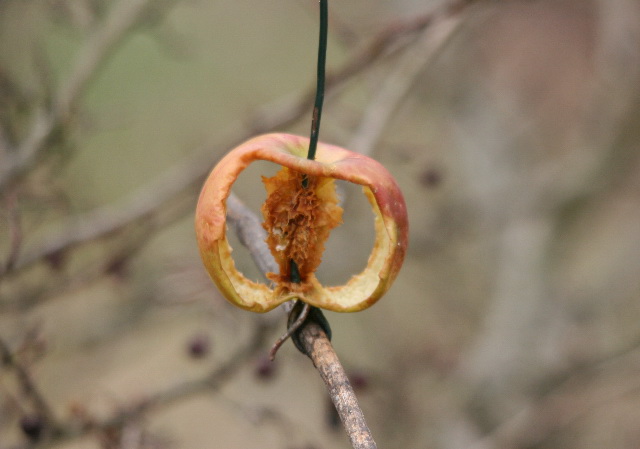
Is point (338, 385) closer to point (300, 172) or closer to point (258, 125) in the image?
Answer: point (300, 172)

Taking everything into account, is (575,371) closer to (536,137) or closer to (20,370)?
(536,137)

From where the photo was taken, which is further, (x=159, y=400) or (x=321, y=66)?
(x=159, y=400)

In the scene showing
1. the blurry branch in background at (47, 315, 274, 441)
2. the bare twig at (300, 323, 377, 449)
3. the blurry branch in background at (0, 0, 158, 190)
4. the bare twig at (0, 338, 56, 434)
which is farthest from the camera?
the blurry branch in background at (0, 0, 158, 190)

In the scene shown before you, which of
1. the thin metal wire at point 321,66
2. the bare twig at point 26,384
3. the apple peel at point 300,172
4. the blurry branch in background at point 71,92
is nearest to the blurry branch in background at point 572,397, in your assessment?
the bare twig at point 26,384

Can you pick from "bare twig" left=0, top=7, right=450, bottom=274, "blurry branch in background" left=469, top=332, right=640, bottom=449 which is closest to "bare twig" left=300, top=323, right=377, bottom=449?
"bare twig" left=0, top=7, right=450, bottom=274

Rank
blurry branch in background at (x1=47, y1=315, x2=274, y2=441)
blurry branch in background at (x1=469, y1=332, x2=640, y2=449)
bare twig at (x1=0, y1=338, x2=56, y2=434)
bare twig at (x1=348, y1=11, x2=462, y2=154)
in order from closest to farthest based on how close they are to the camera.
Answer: bare twig at (x1=0, y1=338, x2=56, y2=434)
blurry branch in background at (x1=47, y1=315, x2=274, y2=441)
bare twig at (x1=348, y1=11, x2=462, y2=154)
blurry branch in background at (x1=469, y1=332, x2=640, y2=449)

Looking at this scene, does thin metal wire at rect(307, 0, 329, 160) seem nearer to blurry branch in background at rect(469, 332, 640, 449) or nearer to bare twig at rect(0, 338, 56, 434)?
bare twig at rect(0, 338, 56, 434)

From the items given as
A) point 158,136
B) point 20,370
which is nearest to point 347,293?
point 20,370

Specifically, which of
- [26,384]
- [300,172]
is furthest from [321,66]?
[26,384]
